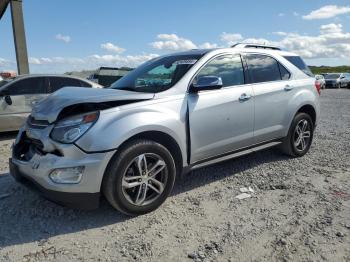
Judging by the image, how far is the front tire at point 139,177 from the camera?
11.4 ft

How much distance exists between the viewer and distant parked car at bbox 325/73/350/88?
35375 millimetres

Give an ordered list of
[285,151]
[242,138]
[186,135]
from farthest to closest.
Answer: [285,151] → [242,138] → [186,135]

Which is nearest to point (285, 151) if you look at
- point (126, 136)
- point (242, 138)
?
point (242, 138)

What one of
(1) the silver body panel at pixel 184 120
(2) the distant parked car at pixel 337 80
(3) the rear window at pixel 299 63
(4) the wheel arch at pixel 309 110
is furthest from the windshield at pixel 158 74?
(2) the distant parked car at pixel 337 80

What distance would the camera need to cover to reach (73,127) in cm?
340

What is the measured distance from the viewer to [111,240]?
3305 mm

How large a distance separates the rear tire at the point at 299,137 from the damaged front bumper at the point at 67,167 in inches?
127

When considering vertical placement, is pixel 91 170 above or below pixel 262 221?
above

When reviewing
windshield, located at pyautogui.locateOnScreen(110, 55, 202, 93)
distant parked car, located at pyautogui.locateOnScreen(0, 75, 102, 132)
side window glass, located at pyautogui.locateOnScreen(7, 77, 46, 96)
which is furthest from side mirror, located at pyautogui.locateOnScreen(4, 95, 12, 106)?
windshield, located at pyautogui.locateOnScreen(110, 55, 202, 93)

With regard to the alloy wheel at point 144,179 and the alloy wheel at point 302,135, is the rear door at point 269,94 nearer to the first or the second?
the alloy wheel at point 302,135

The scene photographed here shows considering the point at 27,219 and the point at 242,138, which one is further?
the point at 242,138

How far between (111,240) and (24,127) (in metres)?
1.67

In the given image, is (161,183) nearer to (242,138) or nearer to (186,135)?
(186,135)

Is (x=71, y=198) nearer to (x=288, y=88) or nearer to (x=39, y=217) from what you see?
(x=39, y=217)
